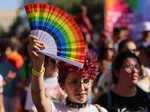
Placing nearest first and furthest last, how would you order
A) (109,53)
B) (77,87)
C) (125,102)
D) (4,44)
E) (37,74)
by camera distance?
(37,74) → (77,87) → (125,102) → (109,53) → (4,44)

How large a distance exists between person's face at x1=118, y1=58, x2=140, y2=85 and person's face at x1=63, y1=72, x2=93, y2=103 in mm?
1027

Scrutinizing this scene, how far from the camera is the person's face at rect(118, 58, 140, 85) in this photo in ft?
12.9

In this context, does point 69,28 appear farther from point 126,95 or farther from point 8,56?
point 8,56

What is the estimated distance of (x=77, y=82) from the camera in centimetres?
300

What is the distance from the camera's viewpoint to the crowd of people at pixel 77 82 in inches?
108

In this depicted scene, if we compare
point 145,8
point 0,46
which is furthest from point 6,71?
point 145,8

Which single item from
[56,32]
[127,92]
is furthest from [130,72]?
[56,32]

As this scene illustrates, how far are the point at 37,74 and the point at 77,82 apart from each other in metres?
0.46

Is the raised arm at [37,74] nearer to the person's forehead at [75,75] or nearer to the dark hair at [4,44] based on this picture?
the person's forehead at [75,75]

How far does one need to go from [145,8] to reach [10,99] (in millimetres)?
4431

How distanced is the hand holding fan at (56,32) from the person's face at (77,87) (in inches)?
8.4

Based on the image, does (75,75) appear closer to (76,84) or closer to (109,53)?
(76,84)

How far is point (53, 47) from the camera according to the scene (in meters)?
2.75

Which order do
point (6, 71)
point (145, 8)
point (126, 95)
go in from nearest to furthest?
point (126, 95) → point (6, 71) → point (145, 8)
